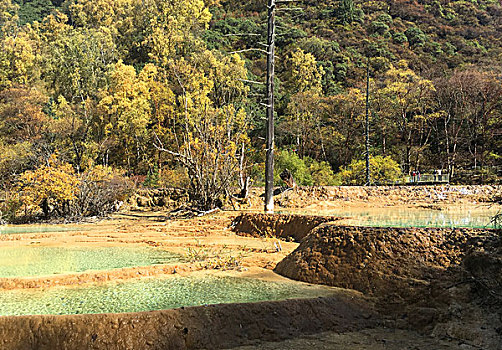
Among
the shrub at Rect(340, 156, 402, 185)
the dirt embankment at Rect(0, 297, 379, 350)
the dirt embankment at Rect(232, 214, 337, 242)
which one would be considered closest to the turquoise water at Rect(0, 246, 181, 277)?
the dirt embankment at Rect(0, 297, 379, 350)

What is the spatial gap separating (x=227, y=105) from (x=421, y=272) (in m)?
16.9

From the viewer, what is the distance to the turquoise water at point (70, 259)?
5.97 metres

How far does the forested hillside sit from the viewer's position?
2147 cm

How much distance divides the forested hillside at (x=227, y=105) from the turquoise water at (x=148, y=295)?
8342 millimetres

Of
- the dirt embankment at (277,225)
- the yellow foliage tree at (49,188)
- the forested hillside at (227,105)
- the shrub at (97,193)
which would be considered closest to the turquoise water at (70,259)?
the dirt embankment at (277,225)

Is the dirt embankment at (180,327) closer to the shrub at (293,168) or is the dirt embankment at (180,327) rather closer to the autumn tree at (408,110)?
the shrub at (293,168)

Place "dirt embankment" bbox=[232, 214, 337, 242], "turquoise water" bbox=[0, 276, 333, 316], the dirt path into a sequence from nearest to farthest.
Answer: the dirt path
"turquoise water" bbox=[0, 276, 333, 316]
"dirt embankment" bbox=[232, 214, 337, 242]

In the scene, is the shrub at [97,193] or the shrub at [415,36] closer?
the shrub at [97,193]

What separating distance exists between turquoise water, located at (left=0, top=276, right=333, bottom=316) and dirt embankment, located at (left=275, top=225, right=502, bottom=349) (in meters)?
0.50

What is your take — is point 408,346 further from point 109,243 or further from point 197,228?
point 197,228

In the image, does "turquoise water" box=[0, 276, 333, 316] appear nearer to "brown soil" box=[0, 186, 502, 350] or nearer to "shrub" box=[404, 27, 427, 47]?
"brown soil" box=[0, 186, 502, 350]

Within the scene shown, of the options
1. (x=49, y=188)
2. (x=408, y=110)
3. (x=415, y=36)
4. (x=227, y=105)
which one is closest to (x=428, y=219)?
(x=49, y=188)

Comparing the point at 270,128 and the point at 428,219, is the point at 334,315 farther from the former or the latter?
the point at 270,128

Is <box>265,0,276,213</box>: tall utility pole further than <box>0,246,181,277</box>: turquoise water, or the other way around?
<box>265,0,276,213</box>: tall utility pole
